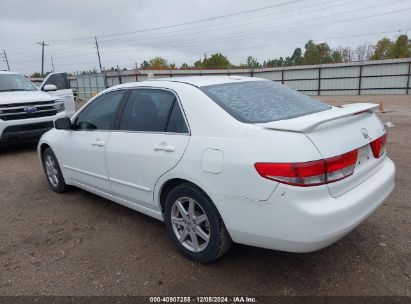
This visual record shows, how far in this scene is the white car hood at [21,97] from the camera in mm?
7576

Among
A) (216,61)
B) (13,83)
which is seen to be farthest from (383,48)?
(13,83)

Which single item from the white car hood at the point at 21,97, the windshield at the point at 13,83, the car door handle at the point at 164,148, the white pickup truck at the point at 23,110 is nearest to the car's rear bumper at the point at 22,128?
the white pickup truck at the point at 23,110

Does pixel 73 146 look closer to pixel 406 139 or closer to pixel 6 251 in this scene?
pixel 6 251

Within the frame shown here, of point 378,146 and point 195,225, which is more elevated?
point 378,146

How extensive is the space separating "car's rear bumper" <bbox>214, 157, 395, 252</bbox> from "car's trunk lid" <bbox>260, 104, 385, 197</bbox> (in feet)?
0.34

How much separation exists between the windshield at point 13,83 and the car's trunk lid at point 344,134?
791 cm

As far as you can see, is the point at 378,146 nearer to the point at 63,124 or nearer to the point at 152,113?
the point at 152,113

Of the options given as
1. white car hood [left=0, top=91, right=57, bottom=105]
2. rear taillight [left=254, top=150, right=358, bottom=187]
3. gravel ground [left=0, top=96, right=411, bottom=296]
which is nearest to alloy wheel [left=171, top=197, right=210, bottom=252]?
gravel ground [left=0, top=96, right=411, bottom=296]

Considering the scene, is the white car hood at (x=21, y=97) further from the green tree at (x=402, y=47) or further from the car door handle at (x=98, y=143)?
the green tree at (x=402, y=47)

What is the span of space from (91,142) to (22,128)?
15.2 feet

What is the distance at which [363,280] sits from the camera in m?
2.80

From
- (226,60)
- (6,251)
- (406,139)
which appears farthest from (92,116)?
(226,60)

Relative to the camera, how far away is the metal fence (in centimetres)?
2711

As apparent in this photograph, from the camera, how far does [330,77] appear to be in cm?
2964
